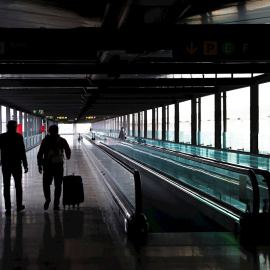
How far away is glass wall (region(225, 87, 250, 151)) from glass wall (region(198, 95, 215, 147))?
2.38 meters

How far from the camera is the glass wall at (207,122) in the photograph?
78.1ft

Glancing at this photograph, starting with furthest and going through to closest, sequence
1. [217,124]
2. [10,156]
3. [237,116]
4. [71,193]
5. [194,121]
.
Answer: [194,121] < [217,124] < [237,116] < [71,193] < [10,156]

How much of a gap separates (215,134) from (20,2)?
16958mm

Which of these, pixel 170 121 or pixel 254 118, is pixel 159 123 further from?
pixel 254 118

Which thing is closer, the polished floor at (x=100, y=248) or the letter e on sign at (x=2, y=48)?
the polished floor at (x=100, y=248)

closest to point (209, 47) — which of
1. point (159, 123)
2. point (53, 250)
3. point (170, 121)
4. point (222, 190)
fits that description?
point (222, 190)

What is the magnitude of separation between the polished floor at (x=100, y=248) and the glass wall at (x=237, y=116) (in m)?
13.4

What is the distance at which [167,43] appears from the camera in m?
→ 6.80

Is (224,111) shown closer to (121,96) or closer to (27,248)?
(121,96)

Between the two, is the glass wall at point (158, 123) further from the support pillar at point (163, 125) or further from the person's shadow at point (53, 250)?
the person's shadow at point (53, 250)

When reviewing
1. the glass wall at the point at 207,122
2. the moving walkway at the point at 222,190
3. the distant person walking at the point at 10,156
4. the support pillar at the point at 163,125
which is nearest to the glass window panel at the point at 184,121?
the glass wall at the point at 207,122

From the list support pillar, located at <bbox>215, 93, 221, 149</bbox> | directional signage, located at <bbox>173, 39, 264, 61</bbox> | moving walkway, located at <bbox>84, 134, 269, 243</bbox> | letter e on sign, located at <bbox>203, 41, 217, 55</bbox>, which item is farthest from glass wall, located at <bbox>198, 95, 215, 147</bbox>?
letter e on sign, located at <bbox>203, 41, 217, 55</bbox>

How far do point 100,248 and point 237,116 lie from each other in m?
16.9

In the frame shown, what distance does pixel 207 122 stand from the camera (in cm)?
2461
